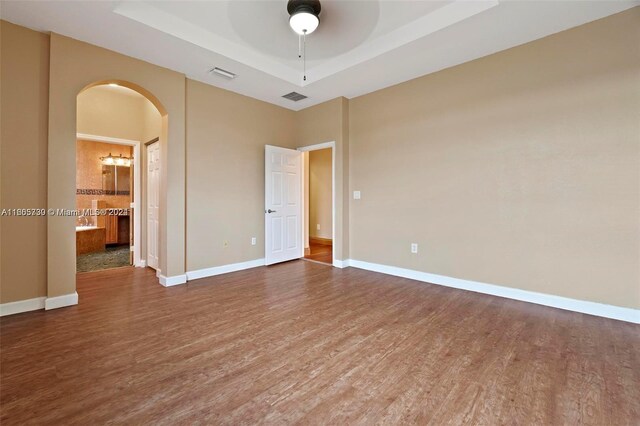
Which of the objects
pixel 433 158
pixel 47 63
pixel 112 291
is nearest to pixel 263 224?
pixel 112 291

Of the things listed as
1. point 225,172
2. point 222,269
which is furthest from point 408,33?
point 222,269

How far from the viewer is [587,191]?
2.80 m

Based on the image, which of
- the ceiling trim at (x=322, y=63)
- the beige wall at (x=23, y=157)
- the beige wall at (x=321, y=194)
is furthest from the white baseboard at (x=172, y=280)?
the beige wall at (x=321, y=194)

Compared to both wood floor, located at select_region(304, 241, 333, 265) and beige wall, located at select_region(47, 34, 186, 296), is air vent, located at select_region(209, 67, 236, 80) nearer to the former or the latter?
beige wall, located at select_region(47, 34, 186, 296)

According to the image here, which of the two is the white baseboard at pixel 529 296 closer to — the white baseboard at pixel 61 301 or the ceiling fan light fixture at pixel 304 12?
the ceiling fan light fixture at pixel 304 12

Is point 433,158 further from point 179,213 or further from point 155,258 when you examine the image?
point 155,258

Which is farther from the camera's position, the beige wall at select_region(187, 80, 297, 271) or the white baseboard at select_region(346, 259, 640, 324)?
the beige wall at select_region(187, 80, 297, 271)

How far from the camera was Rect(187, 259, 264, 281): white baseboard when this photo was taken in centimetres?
405

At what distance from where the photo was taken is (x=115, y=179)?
7359 mm

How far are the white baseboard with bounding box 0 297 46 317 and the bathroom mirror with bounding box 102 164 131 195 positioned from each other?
5.29 meters

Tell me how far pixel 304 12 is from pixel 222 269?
3.58m

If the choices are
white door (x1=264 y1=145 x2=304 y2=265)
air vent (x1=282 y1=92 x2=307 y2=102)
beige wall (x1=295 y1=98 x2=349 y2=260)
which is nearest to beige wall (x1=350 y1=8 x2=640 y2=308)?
beige wall (x1=295 y1=98 x2=349 y2=260)

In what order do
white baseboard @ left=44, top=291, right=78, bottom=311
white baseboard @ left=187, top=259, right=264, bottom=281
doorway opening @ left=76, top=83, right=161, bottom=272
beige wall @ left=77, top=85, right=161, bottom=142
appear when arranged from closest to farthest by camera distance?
white baseboard @ left=44, top=291, right=78, bottom=311 → white baseboard @ left=187, top=259, right=264, bottom=281 → beige wall @ left=77, top=85, right=161, bottom=142 → doorway opening @ left=76, top=83, right=161, bottom=272

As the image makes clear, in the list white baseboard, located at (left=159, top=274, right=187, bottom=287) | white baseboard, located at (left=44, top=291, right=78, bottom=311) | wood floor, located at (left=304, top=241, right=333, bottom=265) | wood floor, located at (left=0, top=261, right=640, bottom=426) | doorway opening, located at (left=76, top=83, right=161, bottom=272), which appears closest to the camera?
wood floor, located at (left=0, top=261, right=640, bottom=426)
